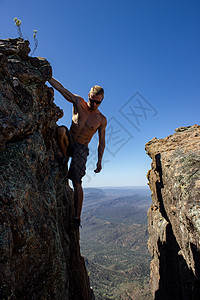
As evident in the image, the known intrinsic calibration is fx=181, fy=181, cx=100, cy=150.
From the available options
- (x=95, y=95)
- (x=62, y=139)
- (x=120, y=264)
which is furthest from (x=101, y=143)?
(x=120, y=264)

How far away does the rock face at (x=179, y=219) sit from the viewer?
6020 millimetres

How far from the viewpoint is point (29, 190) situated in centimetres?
474

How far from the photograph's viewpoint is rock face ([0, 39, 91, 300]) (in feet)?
12.8

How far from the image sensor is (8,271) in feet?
11.1

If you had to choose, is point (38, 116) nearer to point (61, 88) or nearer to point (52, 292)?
point (61, 88)

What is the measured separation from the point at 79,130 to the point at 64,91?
1.76 m

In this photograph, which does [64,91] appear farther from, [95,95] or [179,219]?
[179,219]

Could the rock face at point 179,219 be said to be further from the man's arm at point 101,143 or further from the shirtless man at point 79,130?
the shirtless man at point 79,130

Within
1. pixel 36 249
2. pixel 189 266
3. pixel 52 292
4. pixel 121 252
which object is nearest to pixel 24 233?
pixel 36 249

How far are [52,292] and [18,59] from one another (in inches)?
290

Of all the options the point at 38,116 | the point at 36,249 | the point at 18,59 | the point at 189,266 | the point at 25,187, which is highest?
the point at 18,59

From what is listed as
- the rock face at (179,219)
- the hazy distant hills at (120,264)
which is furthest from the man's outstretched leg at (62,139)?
the hazy distant hills at (120,264)

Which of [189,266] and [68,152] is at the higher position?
[68,152]

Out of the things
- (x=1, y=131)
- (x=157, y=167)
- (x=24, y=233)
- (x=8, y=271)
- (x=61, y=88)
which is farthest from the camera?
(x=157, y=167)
